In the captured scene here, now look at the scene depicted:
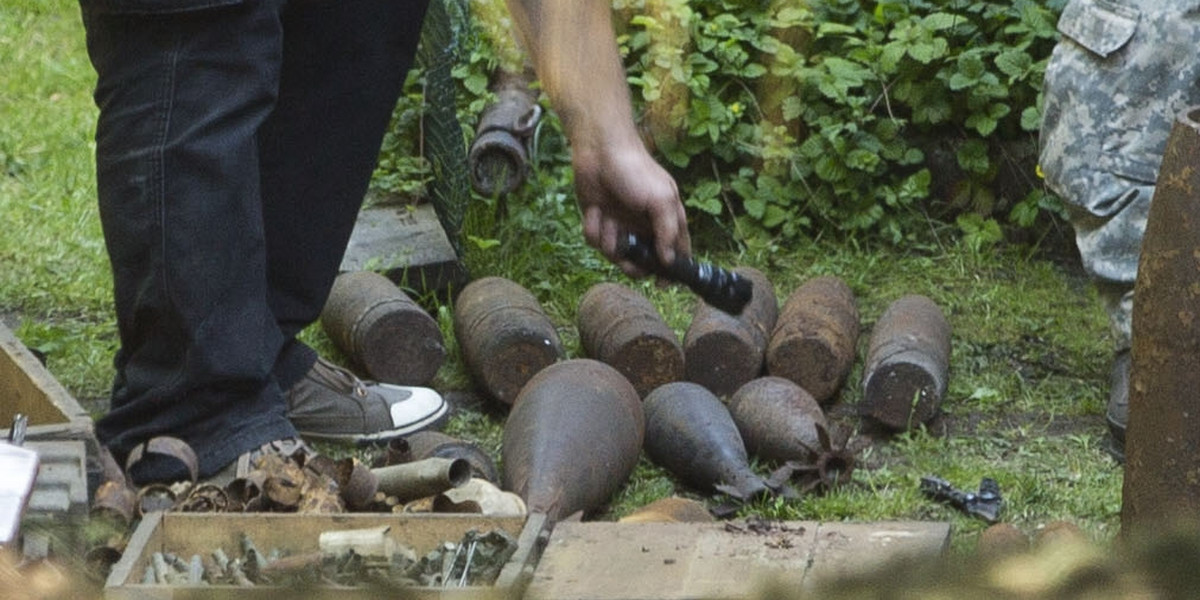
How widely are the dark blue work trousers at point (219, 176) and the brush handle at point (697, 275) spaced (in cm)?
86

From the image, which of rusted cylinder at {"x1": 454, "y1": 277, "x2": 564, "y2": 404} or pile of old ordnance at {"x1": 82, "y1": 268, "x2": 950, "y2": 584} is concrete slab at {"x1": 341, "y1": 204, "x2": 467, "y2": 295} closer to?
pile of old ordnance at {"x1": 82, "y1": 268, "x2": 950, "y2": 584}

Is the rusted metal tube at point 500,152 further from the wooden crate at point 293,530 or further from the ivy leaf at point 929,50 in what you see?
the wooden crate at point 293,530

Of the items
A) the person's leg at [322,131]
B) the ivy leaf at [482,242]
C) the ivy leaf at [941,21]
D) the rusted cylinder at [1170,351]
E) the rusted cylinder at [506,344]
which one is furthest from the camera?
the ivy leaf at [941,21]

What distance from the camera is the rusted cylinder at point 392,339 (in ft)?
14.6

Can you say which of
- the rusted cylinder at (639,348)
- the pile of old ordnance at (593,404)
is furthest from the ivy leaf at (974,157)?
the rusted cylinder at (639,348)

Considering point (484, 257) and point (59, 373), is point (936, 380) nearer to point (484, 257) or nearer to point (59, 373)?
point (484, 257)

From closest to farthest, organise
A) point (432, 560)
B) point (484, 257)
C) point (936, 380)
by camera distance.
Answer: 1. point (432, 560)
2. point (936, 380)
3. point (484, 257)

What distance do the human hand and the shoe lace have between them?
4.91 feet

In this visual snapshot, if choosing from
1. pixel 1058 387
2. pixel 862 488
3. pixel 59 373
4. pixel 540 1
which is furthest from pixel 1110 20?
pixel 59 373

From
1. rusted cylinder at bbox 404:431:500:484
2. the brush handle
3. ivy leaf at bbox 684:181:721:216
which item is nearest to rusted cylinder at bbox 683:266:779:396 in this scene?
rusted cylinder at bbox 404:431:500:484

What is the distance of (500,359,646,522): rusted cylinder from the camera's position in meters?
3.59

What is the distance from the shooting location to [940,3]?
19.4ft

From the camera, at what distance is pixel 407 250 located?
A: 5094mm

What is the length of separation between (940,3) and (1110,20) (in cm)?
162
